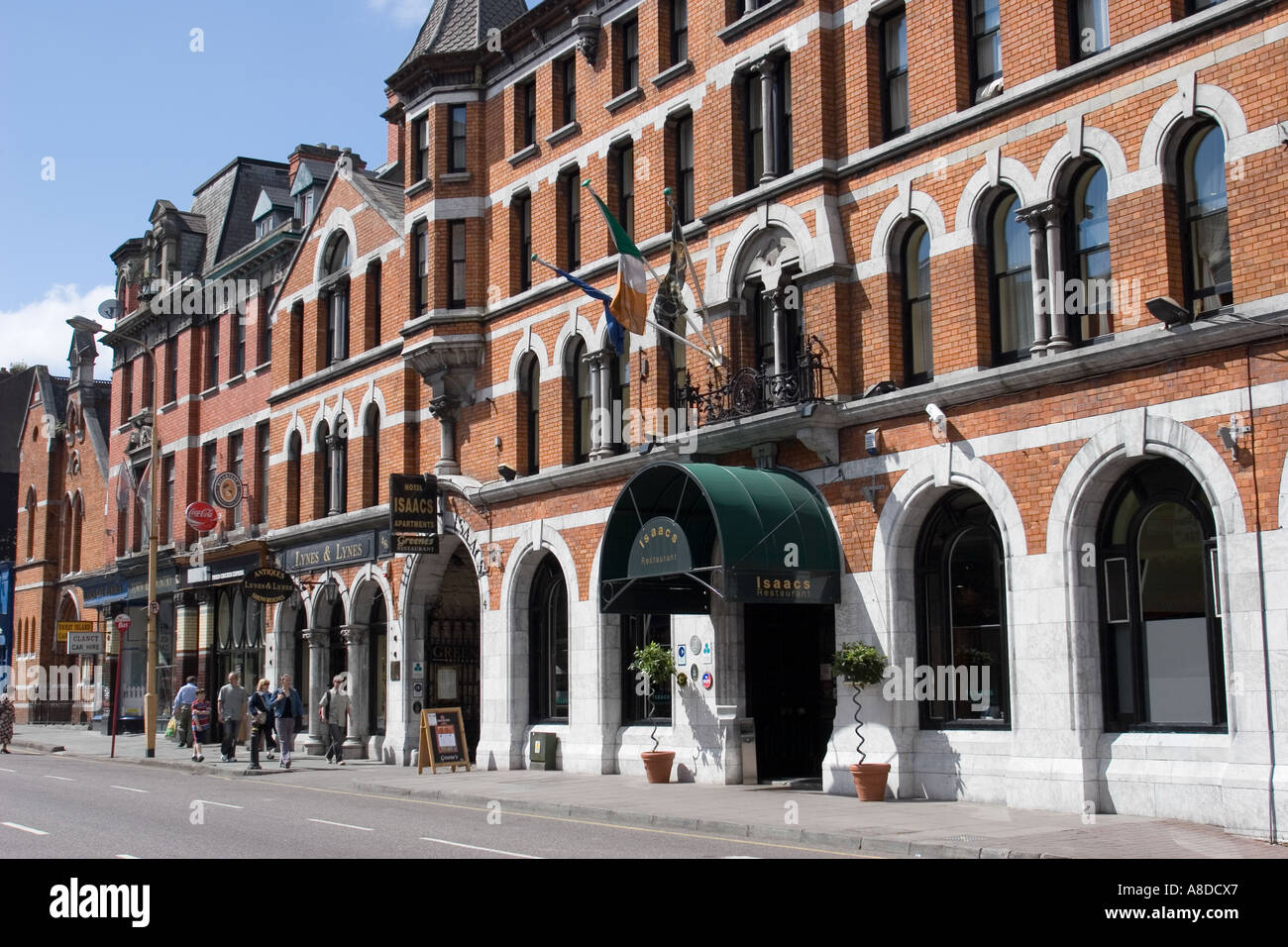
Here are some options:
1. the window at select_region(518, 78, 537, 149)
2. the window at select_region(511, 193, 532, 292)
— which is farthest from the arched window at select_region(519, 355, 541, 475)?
the window at select_region(518, 78, 537, 149)

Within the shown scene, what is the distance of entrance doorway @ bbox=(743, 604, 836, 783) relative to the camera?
23.6m

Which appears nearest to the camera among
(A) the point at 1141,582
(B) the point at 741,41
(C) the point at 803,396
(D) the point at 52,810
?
(A) the point at 1141,582

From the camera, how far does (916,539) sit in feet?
67.1

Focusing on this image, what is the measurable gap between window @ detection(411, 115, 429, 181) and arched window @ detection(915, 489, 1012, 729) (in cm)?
1680

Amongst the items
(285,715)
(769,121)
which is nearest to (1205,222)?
(769,121)

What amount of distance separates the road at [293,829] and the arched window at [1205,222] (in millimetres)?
8181

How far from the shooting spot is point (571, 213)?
94.3ft

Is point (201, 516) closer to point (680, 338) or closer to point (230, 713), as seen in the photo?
point (230, 713)

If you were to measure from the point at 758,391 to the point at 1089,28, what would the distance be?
724 cm

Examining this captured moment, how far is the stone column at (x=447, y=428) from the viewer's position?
101 ft

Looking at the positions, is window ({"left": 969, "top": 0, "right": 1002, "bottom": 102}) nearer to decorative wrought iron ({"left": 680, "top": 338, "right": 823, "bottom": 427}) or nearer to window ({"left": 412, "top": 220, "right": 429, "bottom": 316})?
decorative wrought iron ({"left": 680, "top": 338, "right": 823, "bottom": 427})

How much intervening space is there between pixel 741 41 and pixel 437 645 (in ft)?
51.2

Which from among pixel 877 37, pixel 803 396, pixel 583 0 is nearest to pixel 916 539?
pixel 803 396

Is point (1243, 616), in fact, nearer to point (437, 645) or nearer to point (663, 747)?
point (663, 747)
